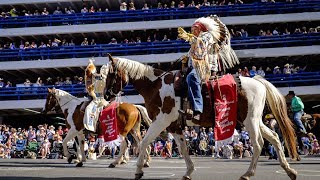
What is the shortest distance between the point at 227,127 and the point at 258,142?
0.65 m

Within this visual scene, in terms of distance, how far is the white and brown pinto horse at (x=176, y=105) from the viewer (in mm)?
7461

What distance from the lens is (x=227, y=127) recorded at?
7.75 metres

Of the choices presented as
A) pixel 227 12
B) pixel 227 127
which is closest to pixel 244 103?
pixel 227 127

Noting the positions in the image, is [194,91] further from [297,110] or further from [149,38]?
[149,38]

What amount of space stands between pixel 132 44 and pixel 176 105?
97.3 feet

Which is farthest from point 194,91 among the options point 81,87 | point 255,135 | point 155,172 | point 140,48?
point 140,48

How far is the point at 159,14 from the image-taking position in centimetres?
3850

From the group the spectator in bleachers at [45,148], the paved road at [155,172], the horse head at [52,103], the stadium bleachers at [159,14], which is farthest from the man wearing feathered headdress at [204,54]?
the stadium bleachers at [159,14]

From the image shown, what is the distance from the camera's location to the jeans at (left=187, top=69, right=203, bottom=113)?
7.40 metres

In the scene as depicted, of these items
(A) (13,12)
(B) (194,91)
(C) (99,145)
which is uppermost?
(A) (13,12)

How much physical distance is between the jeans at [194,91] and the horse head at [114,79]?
4.83 feet

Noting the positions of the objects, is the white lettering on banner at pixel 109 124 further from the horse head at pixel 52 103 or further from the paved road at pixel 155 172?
the horse head at pixel 52 103

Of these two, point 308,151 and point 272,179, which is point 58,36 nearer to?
point 308,151

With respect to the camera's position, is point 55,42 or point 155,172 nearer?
point 155,172
